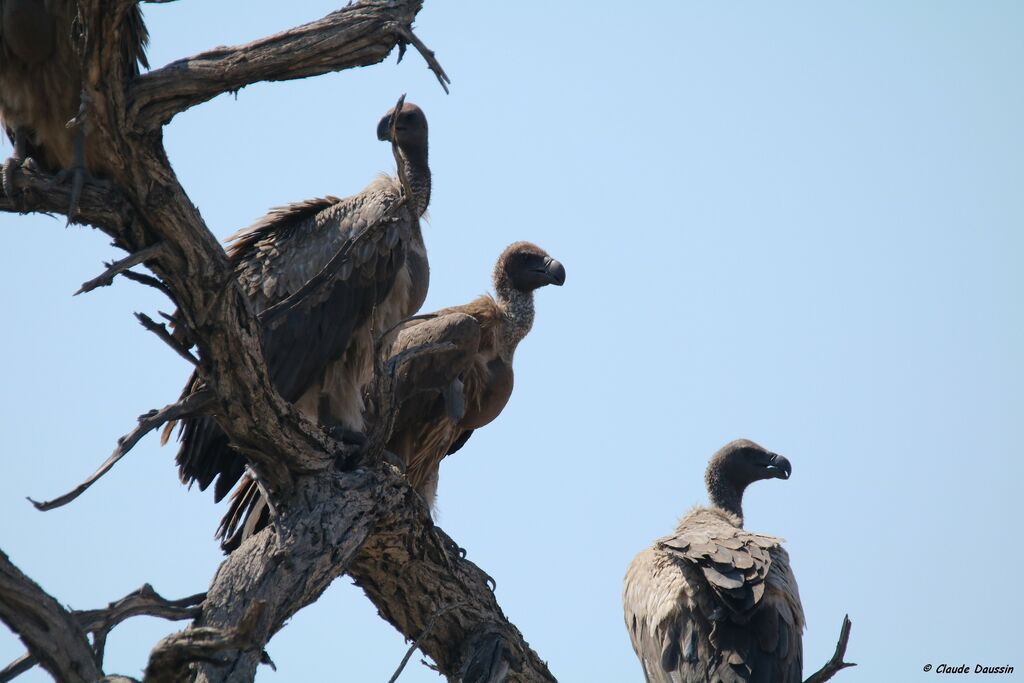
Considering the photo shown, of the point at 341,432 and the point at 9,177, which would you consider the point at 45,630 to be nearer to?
the point at 9,177

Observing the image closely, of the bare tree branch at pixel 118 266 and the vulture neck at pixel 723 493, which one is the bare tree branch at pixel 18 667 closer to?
the bare tree branch at pixel 118 266

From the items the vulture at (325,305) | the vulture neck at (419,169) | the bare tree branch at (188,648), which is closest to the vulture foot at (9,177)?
the bare tree branch at (188,648)

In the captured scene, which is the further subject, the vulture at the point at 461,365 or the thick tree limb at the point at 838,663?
the vulture at the point at 461,365

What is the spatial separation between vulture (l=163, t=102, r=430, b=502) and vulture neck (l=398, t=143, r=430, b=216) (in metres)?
0.44

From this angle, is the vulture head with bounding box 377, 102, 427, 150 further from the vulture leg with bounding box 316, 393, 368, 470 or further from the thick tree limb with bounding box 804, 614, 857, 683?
the thick tree limb with bounding box 804, 614, 857, 683

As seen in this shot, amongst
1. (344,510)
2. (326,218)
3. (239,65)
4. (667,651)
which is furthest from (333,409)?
(239,65)

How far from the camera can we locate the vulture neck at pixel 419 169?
24.7 ft

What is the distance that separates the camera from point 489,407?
7.61 meters

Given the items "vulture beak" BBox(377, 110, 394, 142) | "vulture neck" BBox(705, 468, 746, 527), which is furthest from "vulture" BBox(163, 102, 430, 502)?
"vulture neck" BBox(705, 468, 746, 527)

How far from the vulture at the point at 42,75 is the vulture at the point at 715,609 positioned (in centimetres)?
422

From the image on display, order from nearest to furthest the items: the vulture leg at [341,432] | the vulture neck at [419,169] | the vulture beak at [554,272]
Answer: the vulture leg at [341,432] < the vulture neck at [419,169] < the vulture beak at [554,272]

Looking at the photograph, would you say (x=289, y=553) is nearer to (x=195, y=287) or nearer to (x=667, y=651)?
(x=195, y=287)

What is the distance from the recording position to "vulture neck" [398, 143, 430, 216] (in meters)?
7.54

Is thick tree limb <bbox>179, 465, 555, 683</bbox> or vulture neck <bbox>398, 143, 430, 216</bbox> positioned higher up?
vulture neck <bbox>398, 143, 430, 216</bbox>
